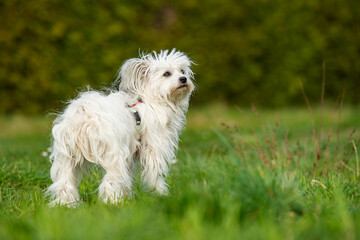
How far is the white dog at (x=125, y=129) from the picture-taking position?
3.56 m

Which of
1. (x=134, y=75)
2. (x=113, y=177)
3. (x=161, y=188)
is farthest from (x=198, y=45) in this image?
(x=113, y=177)

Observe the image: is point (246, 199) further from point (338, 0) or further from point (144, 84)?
Answer: point (338, 0)

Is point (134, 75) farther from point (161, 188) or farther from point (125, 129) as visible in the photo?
point (161, 188)

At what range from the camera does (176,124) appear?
169 inches

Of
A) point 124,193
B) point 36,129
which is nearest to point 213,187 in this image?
point 124,193

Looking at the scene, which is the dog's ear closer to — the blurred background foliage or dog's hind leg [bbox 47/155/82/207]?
dog's hind leg [bbox 47/155/82/207]

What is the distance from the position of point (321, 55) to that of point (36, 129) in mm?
8079

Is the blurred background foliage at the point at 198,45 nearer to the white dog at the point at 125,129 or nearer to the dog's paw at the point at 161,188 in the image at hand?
the white dog at the point at 125,129

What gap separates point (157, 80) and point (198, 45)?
7.49m

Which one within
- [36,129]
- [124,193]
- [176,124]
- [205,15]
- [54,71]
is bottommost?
[124,193]

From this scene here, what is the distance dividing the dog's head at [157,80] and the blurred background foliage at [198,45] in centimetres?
529

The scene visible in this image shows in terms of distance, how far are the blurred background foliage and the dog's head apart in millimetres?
5289

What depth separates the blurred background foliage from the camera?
10.0m

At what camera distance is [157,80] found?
14.0ft
